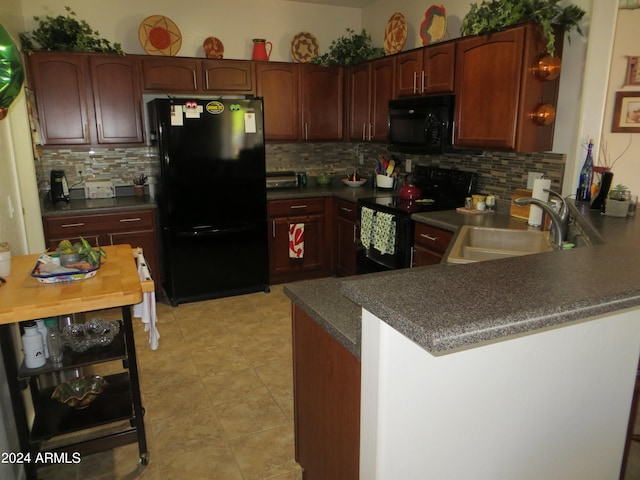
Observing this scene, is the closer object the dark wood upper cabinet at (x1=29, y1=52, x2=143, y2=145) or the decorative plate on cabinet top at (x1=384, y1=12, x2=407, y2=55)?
the dark wood upper cabinet at (x1=29, y1=52, x2=143, y2=145)

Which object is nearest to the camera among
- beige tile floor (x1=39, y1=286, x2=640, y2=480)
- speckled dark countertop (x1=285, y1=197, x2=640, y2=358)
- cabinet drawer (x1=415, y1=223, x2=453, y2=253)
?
speckled dark countertop (x1=285, y1=197, x2=640, y2=358)

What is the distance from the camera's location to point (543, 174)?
3.12 m

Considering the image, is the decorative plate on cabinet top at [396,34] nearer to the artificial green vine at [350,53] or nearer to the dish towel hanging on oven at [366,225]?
the artificial green vine at [350,53]

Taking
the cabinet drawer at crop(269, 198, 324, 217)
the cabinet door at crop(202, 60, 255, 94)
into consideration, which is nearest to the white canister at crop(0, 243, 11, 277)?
the cabinet drawer at crop(269, 198, 324, 217)

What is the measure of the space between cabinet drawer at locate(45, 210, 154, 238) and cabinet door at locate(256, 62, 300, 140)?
1330 millimetres

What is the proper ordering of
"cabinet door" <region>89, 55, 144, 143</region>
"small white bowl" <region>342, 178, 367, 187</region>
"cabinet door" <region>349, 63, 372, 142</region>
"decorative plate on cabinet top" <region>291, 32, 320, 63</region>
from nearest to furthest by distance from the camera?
"cabinet door" <region>89, 55, 144, 143</region> < "cabinet door" <region>349, 63, 372, 142</region> < "decorative plate on cabinet top" <region>291, 32, 320, 63</region> < "small white bowl" <region>342, 178, 367, 187</region>

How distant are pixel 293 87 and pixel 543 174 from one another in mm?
2323

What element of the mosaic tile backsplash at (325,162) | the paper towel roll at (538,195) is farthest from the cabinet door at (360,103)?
the paper towel roll at (538,195)

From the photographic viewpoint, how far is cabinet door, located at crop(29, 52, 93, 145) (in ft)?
11.8

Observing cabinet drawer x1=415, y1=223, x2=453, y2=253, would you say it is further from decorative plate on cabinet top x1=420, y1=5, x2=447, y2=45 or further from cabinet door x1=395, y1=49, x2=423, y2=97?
decorative plate on cabinet top x1=420, y1=5, x2=447, y2=45

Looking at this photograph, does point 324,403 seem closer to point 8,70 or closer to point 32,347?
point 32,347

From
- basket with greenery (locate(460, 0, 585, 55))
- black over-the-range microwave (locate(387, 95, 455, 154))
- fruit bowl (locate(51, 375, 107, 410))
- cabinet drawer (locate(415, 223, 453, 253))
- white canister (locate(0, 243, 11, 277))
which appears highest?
basket with greenery (locate(460, 0, 585, 55))

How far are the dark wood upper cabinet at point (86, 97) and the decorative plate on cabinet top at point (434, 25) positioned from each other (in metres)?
2.33

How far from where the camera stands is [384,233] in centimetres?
359
